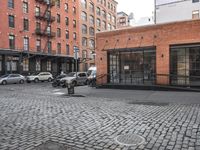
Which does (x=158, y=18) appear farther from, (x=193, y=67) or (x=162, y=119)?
(x=162, y=119)

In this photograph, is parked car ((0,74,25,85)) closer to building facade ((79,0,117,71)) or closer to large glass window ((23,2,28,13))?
large glass window ((23,2,28,13))

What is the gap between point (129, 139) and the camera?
5.54 m

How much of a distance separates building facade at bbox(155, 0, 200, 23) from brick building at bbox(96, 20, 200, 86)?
52.9 ft

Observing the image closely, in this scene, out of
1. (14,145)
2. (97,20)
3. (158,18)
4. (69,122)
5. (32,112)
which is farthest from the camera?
(97,20)

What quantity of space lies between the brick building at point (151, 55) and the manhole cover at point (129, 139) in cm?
1085

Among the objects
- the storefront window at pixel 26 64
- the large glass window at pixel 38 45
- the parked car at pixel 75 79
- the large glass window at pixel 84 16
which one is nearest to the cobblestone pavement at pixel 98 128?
the parked car at pixel 75 79

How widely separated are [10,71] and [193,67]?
28.0 meters

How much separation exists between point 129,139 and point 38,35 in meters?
38.5

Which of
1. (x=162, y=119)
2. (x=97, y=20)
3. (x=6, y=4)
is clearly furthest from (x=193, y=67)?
(x=97, y=20)

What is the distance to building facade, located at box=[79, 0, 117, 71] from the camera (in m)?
53.9

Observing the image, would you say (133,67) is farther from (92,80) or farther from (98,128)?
(98,128)

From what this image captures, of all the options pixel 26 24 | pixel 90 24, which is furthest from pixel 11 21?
pixel 90 24

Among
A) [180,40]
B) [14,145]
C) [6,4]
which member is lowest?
[14,145]

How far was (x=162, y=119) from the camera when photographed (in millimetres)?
7582
